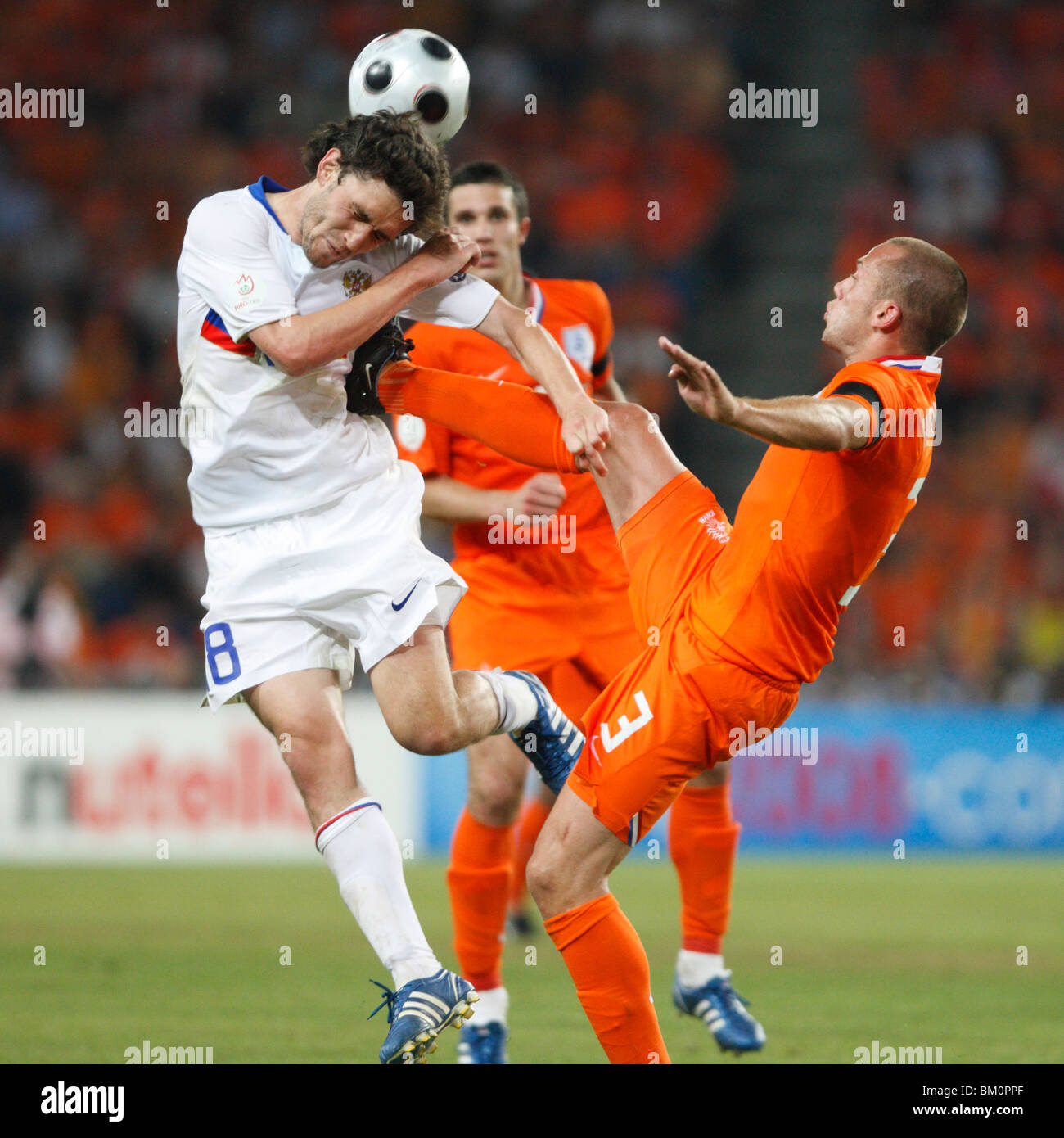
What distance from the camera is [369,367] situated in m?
4.17

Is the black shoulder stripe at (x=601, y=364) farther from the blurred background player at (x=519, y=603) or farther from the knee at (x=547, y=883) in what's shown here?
the knee at (x=547, y=883)

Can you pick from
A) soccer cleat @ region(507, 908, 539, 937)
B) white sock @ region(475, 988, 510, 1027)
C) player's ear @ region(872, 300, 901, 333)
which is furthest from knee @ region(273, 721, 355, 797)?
soccer cleat @ region(507, 908, 539, 937)

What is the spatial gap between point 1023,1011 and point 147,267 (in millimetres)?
10464

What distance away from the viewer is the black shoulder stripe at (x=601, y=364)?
17.6ft

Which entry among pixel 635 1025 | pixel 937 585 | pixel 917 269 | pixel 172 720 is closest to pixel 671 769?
pixel 635 1025

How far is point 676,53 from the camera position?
14.8 m

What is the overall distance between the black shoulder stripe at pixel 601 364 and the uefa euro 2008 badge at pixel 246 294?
1776 millimetres

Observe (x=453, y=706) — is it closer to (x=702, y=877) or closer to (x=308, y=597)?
(x=308, y=597)

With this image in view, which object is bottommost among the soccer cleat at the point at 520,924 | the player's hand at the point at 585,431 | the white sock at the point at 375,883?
the soccer cleat at the point at 520,924

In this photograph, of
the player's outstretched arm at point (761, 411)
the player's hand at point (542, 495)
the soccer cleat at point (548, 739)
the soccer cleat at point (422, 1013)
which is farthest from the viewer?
the player's hand at point (542, 495)

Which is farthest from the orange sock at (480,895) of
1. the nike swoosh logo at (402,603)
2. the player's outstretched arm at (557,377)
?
the player's outstretched arm at (557,377)

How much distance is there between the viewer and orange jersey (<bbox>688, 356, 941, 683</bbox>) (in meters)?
3.65

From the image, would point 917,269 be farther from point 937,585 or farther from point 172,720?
point 937,585

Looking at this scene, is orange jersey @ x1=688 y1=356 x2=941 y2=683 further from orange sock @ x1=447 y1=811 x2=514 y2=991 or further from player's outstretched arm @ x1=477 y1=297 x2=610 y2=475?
orange sock @ x1=447 y1=811 x2=514 y2=991
